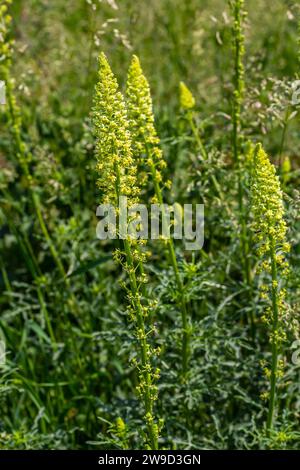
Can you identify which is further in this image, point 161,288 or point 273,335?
A: point 161,288

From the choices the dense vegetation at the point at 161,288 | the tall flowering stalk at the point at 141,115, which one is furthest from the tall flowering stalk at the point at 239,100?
the tall flowering stalk at the point at 141,115

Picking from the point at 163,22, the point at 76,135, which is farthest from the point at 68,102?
the point at 163,22

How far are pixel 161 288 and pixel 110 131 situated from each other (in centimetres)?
87

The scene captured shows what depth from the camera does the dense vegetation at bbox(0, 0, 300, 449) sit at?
97.8 inches

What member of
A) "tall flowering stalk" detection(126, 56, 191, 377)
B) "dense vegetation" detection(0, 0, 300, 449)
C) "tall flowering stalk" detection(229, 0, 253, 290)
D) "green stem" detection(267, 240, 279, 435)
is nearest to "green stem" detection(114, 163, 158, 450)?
"dense vegetation" detection(0, 0, 300, 449)

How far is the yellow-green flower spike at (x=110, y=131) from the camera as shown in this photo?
2281mm

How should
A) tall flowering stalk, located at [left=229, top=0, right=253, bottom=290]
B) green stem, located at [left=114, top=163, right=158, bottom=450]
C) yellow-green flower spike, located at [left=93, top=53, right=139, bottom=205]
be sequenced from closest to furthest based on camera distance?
yellow-green flower spike, located at [left=93, top=53, right=139, bottom=205] → green stem, located at [left=114, top=163, right=158, bottom=450] → tall flowering stalk, located at [left=229, top=0, right=253, bottom=290]

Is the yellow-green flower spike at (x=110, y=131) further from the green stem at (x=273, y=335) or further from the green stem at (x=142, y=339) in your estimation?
the green stem at (x=273, y=335)

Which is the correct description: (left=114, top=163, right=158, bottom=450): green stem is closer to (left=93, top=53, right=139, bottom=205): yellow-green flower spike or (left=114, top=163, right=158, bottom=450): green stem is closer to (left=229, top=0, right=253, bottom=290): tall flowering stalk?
(left=93, top=53, right=139, bottom=205): yellow-green flower spike

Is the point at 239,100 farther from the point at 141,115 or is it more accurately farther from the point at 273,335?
the point at 273,335

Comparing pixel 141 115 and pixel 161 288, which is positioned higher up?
pixel 141 115

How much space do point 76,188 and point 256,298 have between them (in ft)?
4.28

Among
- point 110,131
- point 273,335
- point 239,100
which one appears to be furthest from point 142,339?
point 239,100

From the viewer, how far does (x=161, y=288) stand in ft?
9.71
